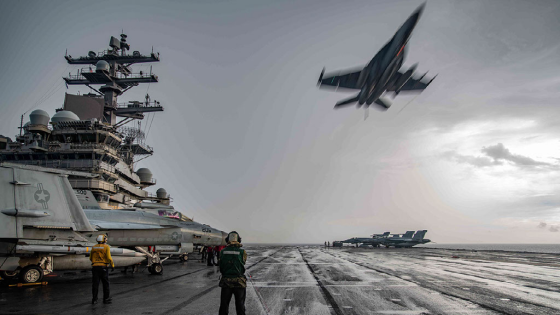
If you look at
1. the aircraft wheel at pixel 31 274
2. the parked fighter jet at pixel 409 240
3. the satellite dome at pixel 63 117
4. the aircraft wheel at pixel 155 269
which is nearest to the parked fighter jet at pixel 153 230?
the aircraft wheel at pixel 155 269

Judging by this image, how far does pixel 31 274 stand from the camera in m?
11.6

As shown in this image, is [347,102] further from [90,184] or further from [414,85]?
[90,184]

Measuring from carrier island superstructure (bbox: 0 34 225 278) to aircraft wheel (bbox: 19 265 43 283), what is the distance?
313 cm

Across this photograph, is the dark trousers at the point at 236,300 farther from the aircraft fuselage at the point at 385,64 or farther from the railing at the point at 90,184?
→ the railing at the point at 90,184

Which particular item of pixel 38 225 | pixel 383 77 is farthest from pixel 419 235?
pixel 38 225

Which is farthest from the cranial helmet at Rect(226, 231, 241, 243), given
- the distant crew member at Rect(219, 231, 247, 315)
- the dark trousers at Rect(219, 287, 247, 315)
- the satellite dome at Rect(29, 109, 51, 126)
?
the satellite dome at Rect(29, 109, 51, 126)

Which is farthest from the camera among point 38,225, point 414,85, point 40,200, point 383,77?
point 414,85

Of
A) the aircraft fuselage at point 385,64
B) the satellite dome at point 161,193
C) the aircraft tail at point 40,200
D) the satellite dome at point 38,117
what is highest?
the satellite dome at point 38,117

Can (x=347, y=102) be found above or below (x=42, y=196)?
above

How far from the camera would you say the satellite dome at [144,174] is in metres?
53.1

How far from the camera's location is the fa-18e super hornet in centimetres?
1736

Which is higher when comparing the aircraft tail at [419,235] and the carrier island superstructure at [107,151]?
the carrier island superstructure at [107,151]

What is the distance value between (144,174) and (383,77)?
1807 inches

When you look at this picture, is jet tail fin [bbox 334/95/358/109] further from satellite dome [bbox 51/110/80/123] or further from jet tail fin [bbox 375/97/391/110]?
satellite dome [bbox 51/110/80/123]
